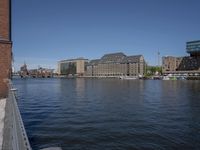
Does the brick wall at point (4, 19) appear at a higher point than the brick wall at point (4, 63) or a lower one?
higher

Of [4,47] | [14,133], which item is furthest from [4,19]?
[14,133]

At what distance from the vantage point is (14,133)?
652cm

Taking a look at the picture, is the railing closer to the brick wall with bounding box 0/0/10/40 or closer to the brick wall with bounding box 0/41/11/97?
the brick wall with bounding box 0/41/11/97

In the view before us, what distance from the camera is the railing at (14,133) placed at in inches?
200

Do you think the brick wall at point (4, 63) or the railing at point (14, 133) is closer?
the railing at point (14, 133)

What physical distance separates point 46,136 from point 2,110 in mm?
3541

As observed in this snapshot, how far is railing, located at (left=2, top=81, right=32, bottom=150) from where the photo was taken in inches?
200

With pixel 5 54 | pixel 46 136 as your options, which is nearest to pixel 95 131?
pixel 46 136

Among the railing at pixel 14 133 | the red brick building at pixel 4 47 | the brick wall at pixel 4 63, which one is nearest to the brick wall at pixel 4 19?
the red brick building at pixel 4 47

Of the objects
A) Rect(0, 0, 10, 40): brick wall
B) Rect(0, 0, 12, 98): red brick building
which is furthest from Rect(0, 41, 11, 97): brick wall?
Rect(0, 0, 10, 40): brick wall

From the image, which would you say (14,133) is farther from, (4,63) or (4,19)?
(4,19)

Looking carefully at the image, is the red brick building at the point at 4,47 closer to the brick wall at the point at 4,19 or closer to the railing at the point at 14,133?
the brick wall at the point at 4,19

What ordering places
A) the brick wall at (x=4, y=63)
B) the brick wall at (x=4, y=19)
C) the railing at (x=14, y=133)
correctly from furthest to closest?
1. the brick wall at (x=4, y=19)
2. the brick wall at (x=4, y=63)
3. the railing at (x=14, y=133)

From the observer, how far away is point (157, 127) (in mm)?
20062
